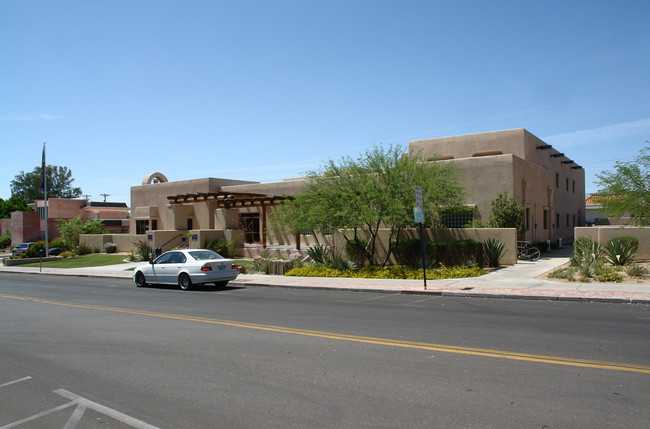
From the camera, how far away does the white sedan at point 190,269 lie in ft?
57.3

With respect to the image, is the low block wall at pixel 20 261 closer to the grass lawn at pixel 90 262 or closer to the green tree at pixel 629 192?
the grass lawn at pixel 90 262

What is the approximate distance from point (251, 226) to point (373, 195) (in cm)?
1784

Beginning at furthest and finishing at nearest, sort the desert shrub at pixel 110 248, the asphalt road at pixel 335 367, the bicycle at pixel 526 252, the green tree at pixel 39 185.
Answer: the green tree at pixel 39 185
the desert shrub at pixel 110 248
the bicycle at pixel 526 252
the asphalt road at pixel 335 367

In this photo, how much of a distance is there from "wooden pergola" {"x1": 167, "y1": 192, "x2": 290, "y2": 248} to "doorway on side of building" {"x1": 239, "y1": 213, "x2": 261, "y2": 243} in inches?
50.3

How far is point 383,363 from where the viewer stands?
22.4 ft

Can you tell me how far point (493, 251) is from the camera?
67.5ft

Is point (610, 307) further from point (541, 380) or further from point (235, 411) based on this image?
point (235, 411)

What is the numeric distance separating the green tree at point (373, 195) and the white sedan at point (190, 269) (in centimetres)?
412

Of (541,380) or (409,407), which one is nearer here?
(409,407)

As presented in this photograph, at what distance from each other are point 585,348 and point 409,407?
3711mm

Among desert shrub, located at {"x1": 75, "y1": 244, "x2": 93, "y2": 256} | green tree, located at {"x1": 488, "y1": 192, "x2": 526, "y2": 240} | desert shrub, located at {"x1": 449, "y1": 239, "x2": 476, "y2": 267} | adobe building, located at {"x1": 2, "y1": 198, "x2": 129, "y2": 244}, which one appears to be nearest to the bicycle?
green tree, located at {"x1": 488, "y1": 192, "x2": 526, "y2": 240}

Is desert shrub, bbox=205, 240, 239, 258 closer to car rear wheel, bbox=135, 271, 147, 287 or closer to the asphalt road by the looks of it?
car rear wheel, bbox=135, 271, 147, 287

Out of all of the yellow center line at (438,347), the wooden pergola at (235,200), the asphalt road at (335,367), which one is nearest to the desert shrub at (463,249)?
the asphalt road at (335,367)

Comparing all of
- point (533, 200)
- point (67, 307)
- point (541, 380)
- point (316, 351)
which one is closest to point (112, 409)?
point (316, 351)
